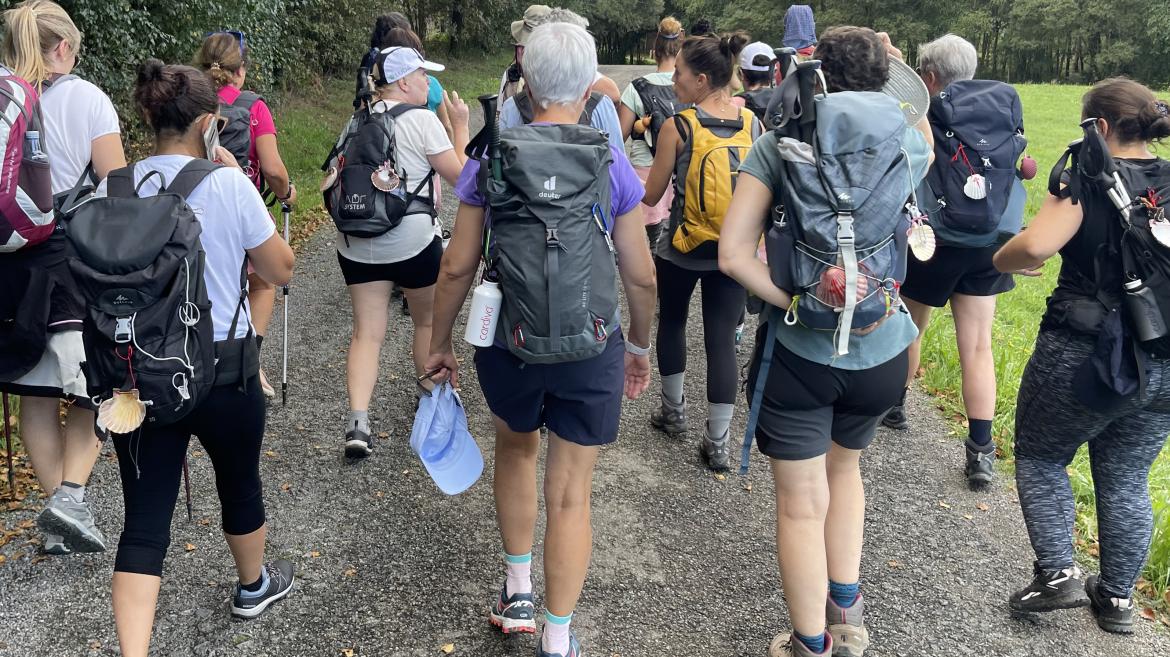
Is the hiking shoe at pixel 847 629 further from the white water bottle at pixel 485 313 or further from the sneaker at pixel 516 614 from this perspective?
the white water bottle at pixel 485 313

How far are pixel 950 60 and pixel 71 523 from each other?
14.8ft

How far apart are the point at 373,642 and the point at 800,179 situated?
223cm

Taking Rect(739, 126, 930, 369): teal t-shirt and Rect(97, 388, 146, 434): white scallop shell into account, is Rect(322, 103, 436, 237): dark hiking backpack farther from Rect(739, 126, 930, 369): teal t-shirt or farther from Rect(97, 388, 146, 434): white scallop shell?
Rect(739, 126, 930, 369): teal t-shirt

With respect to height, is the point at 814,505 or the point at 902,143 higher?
the point at 902,143

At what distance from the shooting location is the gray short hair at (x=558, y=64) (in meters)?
2.80

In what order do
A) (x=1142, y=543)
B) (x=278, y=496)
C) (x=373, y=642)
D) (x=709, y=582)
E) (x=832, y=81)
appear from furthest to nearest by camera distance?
(x=278, y=496) < (x=709, y=582) < (x=1142, y=543) < (x=373, y=642) < (x=832, y=81)

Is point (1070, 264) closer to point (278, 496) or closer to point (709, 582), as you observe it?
point (709, 582)

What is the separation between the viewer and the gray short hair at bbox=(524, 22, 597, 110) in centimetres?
280

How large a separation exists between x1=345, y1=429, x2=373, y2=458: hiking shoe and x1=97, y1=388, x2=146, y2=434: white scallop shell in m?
2.01

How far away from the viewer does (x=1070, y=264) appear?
3.43 meters

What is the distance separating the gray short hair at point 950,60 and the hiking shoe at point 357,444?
3476 mm

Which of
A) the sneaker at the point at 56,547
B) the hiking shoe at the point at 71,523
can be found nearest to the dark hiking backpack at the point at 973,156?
the hiking shoe at the point at 71,523

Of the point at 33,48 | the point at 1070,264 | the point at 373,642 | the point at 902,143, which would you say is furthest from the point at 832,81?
the point at 33,48

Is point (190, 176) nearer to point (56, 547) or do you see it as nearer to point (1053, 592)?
point (56, 547)
